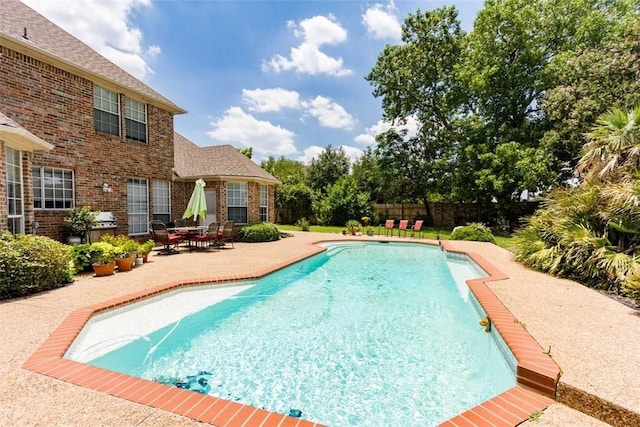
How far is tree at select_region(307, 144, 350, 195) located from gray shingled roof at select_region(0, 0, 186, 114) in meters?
20.9

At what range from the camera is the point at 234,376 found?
13.7 ft

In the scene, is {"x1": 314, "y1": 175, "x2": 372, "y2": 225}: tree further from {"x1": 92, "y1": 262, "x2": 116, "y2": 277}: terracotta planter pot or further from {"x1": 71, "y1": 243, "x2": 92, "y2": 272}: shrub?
{"x1": 71, "y1": 243, "x2": 92, "y2": 272}: shrub

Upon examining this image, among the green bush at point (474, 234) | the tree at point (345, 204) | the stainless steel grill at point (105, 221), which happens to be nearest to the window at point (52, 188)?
the stainless steel grill at point (105, 221)

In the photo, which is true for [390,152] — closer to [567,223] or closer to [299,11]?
[299,11]

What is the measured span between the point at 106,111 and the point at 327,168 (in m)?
22.8

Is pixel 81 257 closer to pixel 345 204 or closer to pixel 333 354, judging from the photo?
pixel 333 354

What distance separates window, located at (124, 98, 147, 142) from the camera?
12.8 metres

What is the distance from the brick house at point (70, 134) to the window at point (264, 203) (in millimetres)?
5401

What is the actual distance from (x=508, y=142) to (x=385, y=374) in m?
22.0

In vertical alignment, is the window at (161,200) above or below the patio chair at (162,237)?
above

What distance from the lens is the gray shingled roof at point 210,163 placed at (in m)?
16.3

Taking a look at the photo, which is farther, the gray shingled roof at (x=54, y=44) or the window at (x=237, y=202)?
the window at (x=237, y=202)

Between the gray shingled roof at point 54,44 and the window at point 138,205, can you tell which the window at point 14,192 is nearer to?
the gray shingled roof at point 54,44

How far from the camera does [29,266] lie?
613 centimetres
